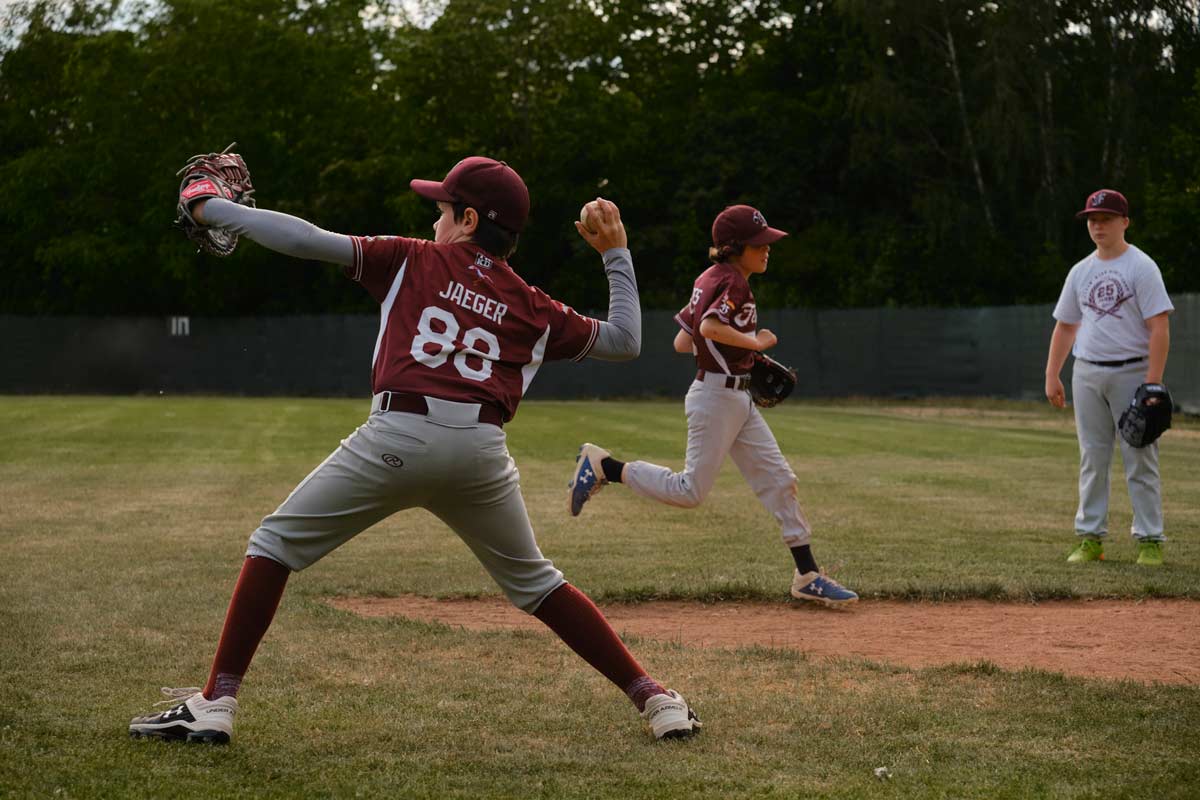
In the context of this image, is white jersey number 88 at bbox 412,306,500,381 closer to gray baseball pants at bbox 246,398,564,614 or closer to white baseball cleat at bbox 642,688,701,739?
gray baseball pants at bbox 246,398,564,614

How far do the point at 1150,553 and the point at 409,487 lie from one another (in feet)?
19.6

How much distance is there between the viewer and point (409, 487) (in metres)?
4.56

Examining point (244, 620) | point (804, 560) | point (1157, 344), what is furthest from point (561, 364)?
point (244, 620)

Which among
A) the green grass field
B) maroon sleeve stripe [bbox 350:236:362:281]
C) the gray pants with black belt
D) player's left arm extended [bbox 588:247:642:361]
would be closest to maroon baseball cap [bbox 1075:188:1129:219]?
the gray pants with black belt

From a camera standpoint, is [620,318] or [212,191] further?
[620,318]

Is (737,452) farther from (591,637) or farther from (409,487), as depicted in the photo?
(409,487)

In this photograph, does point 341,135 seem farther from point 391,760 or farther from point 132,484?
point 391,760

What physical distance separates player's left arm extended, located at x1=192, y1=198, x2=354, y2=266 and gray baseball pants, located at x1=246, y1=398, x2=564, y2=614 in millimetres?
539

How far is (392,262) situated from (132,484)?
32.6 ft

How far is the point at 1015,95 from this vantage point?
124 ft

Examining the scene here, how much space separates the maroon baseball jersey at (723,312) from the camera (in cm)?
737

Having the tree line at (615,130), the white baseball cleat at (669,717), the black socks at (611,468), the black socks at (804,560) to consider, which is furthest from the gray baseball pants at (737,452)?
the tree line at (615,130)

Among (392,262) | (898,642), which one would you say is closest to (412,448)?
(392,262)

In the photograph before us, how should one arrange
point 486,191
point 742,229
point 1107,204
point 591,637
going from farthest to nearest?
point 1107,204 < point 742,229 < point 591,637 < point 486,191
